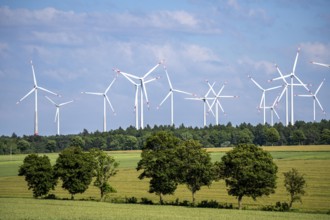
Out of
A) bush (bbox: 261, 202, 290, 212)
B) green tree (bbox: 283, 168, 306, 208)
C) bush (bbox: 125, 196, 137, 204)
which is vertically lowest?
bush (bbox: 261, 202, 290, 212)

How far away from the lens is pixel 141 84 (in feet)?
654

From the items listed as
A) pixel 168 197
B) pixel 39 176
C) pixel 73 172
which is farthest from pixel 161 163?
pixel 39 176

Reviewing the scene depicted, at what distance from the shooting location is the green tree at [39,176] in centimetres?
10619

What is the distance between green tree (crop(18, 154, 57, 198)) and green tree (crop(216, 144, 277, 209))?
27.2m

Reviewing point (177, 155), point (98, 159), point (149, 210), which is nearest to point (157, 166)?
point (177, 155)

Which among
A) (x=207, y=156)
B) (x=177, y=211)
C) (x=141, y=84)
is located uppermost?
(x=141, y=84)

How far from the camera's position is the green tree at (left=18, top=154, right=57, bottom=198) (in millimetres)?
106188

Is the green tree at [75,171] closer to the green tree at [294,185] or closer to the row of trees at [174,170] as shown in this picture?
the row of trees at [174,170]

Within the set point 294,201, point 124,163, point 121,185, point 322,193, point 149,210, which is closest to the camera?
point 149,210

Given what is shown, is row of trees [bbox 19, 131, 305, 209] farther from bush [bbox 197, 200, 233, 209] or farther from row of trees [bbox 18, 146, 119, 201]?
bush [bbox 197, 200, 233, 209]

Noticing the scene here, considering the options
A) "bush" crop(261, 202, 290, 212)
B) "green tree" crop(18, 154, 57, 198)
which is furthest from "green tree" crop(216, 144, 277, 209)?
"green tree" crop(18, 154, 57, 198)

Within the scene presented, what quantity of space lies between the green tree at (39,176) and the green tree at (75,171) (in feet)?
5.25

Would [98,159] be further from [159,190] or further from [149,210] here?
[149,210]

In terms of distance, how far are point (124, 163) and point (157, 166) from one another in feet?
237
